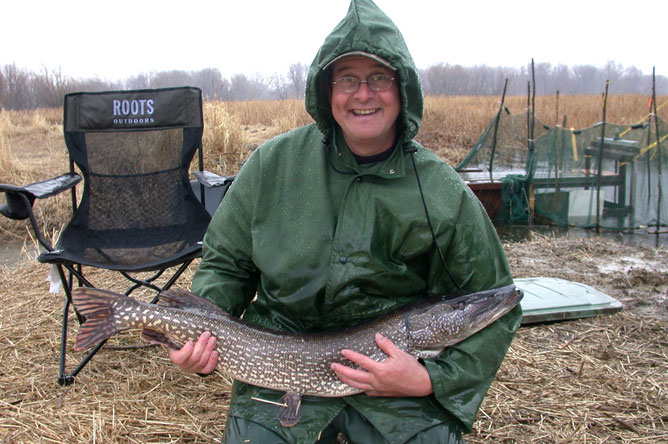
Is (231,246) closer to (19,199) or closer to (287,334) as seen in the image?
(287,334)

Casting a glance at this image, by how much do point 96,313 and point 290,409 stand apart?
892mm

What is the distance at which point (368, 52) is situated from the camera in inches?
76.7

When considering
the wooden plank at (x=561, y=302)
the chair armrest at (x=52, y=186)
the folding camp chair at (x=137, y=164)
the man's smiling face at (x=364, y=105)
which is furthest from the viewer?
the folding camp chair at (x=137, y=164)

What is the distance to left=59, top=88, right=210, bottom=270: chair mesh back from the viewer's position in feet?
13.2

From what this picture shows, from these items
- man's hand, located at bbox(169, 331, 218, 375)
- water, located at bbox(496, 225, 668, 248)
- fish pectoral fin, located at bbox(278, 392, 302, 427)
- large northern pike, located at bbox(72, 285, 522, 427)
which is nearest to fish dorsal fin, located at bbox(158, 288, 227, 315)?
large northern pike, located at bbox(72, 285, 522, 427)

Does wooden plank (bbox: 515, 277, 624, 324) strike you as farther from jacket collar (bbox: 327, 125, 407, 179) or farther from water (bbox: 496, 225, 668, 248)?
water (bbox: 496, 225, 668, 248)

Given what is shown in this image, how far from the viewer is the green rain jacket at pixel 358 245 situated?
1.87 m

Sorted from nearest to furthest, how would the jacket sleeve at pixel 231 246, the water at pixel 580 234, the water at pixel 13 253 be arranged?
the jacket sleeve at pixel 231 246 < the water at pixel 13 253 < the water at pixel 580 234

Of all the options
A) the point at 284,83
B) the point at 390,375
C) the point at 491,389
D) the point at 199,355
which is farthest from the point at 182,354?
the point at 284,83

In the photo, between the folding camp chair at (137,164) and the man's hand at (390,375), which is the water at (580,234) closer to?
the folding camp chair at (137,164)

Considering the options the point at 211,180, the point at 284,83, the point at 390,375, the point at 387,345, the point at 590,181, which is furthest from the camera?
the point at 284,83

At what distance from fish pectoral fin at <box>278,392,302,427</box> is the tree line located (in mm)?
8991

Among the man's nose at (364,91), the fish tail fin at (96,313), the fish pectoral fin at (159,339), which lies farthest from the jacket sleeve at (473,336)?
the fish tail fin at (96,313)

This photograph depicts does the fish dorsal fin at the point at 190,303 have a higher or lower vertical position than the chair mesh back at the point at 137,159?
lower
